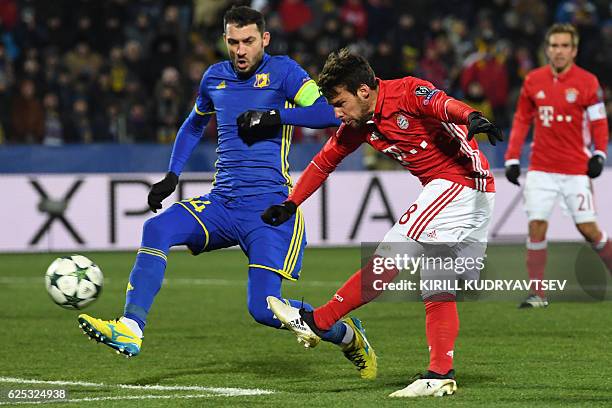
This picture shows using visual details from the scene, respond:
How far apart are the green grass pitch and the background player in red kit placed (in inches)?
29.0

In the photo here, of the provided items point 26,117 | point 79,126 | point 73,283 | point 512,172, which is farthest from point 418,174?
point 79,126

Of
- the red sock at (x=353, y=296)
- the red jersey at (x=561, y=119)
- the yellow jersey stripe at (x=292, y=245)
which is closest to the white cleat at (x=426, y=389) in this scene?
the red sock at (x=353, y=296)

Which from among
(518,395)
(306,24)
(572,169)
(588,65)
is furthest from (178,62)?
(518,395)

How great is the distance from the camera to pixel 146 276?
698cm

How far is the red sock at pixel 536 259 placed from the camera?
36.8 ft

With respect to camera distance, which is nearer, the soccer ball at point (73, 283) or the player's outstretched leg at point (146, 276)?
the player's outstretched leg at point (146, 276)

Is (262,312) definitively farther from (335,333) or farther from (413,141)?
(413,141)

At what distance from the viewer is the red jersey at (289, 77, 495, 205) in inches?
258

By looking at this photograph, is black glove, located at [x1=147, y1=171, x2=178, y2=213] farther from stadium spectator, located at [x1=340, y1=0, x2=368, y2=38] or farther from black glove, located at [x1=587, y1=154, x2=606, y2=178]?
stadium spectator, located at [x1=340, y1=0, x2=368, y2=38]

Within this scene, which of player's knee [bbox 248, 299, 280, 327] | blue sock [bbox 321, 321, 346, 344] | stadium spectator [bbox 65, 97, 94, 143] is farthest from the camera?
stadium spectator [bbox 65, 97, 94, 143]

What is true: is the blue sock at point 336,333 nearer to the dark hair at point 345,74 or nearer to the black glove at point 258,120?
the black glove at point 258,120

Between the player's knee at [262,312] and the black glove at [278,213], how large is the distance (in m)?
0.52

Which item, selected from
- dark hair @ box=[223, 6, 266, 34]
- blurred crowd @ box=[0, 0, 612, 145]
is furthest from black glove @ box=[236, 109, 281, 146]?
blurred crowd @ box=[0, 0, 612, 145]

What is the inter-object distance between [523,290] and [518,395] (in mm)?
5301
